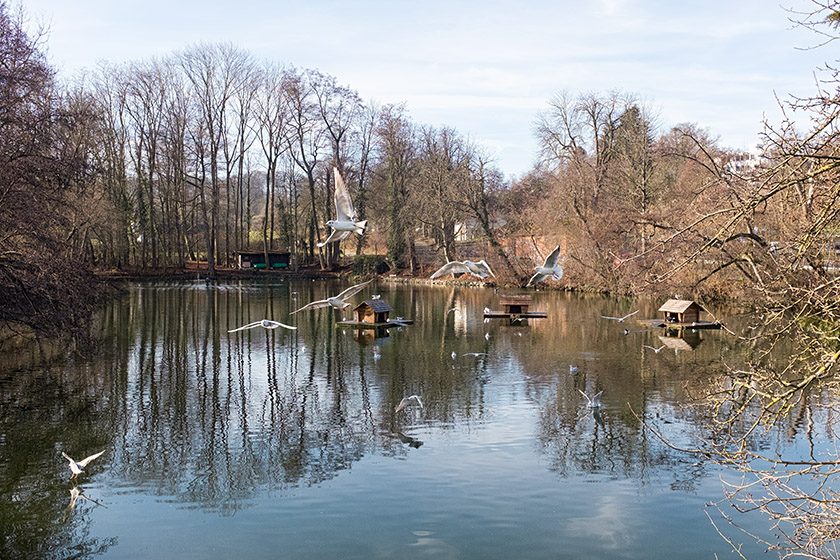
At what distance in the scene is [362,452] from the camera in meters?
10.5

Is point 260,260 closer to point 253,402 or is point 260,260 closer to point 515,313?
point 515,313

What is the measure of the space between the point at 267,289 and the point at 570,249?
17.4 meters

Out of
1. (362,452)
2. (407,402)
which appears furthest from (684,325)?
(362,452)

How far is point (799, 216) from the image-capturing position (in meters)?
14.6

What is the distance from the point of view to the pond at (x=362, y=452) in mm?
7781

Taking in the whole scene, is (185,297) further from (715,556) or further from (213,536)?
(715,556)

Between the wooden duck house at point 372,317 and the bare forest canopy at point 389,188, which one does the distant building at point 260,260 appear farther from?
the wooden duck house at point 372,317

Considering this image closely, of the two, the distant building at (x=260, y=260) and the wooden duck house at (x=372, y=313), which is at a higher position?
the distant building at (x=260, y=260)

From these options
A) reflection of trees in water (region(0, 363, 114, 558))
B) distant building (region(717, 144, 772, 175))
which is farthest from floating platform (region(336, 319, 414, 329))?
distant building (region(717, 144, 772, 175))

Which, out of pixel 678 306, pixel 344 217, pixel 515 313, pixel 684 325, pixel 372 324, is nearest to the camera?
pixel 344 217

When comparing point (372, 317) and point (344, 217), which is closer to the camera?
point (344, 217)

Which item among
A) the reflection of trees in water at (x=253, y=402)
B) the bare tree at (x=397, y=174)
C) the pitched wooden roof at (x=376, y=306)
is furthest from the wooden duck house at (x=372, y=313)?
the bare tree at (x=397, y=174)

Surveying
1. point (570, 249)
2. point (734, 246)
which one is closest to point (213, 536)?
point (734, 246)

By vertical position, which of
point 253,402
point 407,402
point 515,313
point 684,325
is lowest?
point 253,402
